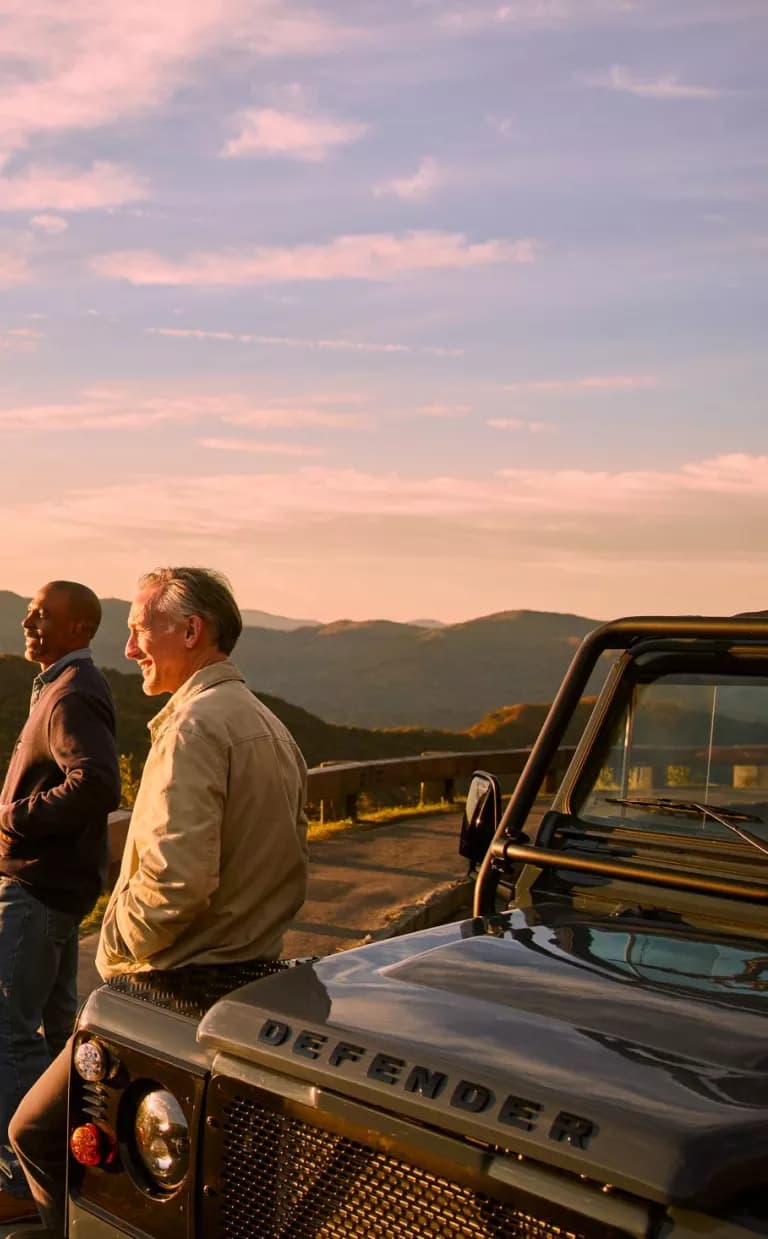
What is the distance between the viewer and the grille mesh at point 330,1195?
7.86 feet

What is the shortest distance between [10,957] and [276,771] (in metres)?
1.75

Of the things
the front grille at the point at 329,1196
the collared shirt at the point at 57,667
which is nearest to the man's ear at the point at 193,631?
the collared shirt at the point at 57,667

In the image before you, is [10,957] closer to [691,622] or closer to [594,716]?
[594,716]

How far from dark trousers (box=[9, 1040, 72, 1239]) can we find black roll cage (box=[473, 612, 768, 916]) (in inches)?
47.3

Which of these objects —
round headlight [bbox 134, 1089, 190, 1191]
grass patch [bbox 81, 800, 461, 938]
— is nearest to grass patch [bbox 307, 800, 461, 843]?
grass patch [bbox 81, 800, 461, 938]

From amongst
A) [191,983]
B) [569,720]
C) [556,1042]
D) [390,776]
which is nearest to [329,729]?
[390,776]

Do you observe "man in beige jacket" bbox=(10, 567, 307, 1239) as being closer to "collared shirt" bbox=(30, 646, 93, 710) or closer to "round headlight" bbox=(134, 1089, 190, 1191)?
"round headlight" bbox=(134, 1089, 190, 1191)

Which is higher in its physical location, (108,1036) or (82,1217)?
(108,1036)

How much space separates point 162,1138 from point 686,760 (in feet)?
6.10

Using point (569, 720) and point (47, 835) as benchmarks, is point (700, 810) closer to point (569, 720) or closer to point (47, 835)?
point (569, 720)

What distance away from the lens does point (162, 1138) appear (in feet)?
10.1

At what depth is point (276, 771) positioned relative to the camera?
400cm

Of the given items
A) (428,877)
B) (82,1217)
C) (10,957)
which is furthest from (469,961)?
(428,877)

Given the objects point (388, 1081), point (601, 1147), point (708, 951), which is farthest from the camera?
point (708, 951)
